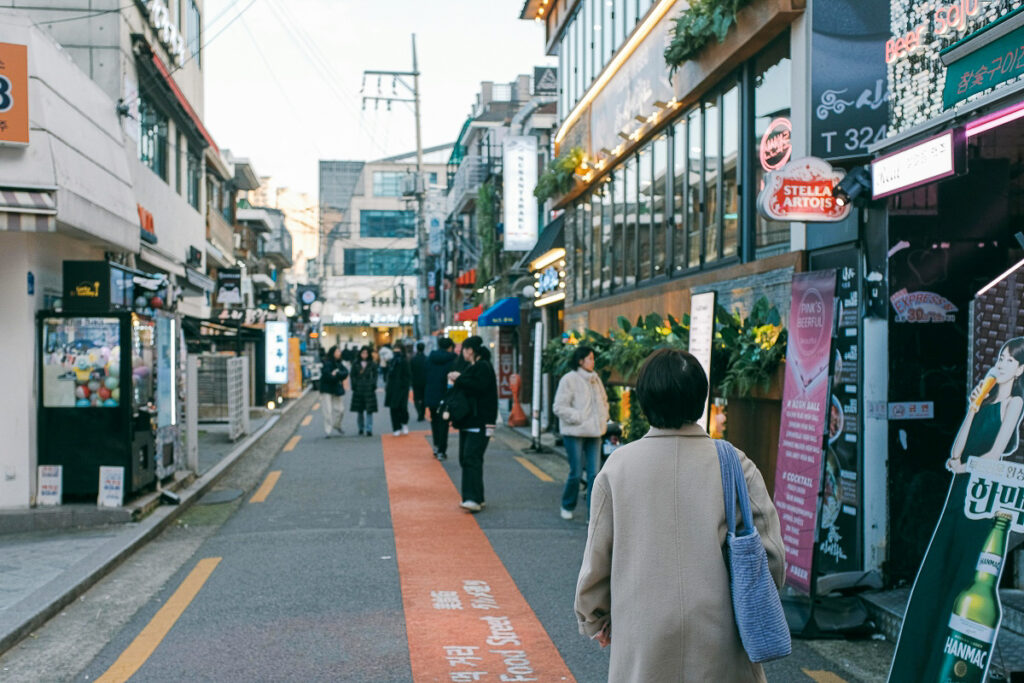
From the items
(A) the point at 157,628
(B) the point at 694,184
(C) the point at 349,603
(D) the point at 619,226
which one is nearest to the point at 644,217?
(D) the point at 619,226

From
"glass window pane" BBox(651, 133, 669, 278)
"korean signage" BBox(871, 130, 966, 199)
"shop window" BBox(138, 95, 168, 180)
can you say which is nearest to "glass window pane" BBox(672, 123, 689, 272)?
"glass window pane" BBox(651, 133, 669, 278)

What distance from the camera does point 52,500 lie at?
10258 millimetres

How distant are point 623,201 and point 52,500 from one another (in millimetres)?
9760

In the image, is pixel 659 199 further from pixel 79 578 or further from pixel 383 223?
pixel 383 223

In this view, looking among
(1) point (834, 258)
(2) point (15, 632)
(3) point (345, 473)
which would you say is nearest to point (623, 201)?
(3) point (345, 473)

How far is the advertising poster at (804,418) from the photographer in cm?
663

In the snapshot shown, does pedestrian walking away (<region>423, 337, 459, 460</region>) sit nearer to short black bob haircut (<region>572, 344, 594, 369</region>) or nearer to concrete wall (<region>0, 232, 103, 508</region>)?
short black bob haircut (<region>572, 344, 594, 369</region>)

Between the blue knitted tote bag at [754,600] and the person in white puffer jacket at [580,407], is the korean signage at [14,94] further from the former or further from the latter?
the blue knitted tote bag at [754,600]

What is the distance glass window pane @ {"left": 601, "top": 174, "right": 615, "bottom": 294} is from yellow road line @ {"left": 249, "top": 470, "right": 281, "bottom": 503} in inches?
252

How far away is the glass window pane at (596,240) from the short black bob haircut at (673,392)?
14629 millimetres

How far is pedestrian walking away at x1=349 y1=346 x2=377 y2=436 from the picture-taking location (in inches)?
799

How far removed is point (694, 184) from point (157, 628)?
27.5ft

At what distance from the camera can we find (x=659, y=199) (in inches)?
549

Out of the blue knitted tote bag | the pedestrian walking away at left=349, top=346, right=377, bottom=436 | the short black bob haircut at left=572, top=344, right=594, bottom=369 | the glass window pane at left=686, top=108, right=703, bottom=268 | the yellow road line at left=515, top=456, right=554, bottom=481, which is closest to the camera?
the blue knitted tote bag
